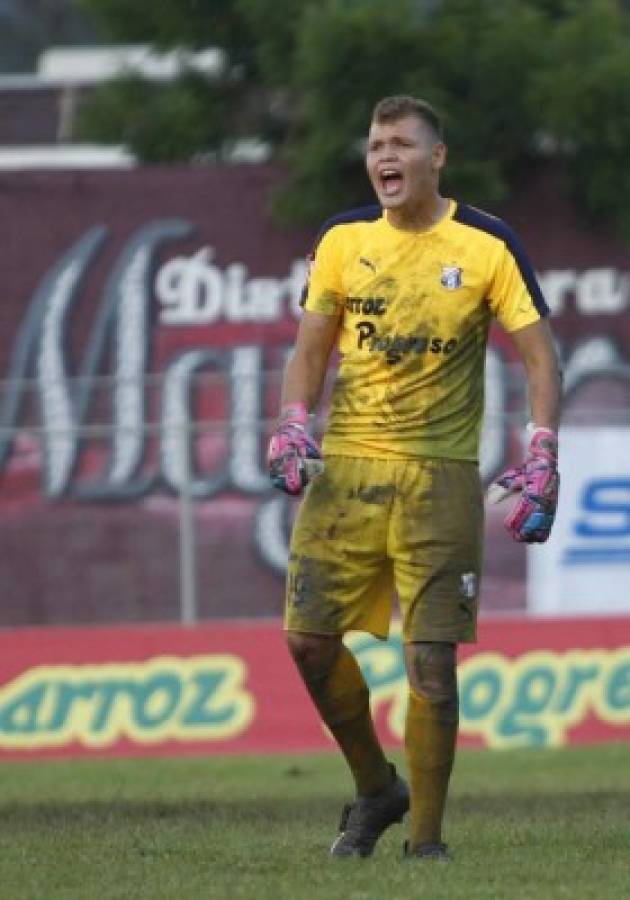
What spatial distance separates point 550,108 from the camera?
1994 cm

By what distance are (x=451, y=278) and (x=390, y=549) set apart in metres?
0.83

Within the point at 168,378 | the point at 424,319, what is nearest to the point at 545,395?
the point at 424,319

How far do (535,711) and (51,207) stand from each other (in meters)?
8.71

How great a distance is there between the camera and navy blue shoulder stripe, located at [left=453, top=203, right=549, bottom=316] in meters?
7.98

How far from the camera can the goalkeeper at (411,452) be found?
7.86 metres

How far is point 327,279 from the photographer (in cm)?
808

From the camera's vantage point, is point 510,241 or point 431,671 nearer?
point 431,671

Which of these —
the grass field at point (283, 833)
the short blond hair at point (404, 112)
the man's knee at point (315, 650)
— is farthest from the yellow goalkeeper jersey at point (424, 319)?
the grass field at point (283, 833)

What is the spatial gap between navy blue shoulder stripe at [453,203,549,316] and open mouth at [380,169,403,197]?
0.76 ft

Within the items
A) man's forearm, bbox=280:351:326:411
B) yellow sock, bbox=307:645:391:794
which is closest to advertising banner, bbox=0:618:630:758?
yellow sock, bbox=307:645:391:794

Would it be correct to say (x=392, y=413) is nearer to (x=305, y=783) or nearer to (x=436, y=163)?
(x=436, y=163)

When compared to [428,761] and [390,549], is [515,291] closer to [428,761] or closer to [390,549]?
[390,549]

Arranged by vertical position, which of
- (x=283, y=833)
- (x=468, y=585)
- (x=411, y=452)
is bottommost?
(x=283, y=833)

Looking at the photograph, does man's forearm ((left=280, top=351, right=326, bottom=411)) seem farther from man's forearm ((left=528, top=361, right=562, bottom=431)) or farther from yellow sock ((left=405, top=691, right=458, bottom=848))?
yellow sock ((left=405, top=691, right=458, bottom=848))
